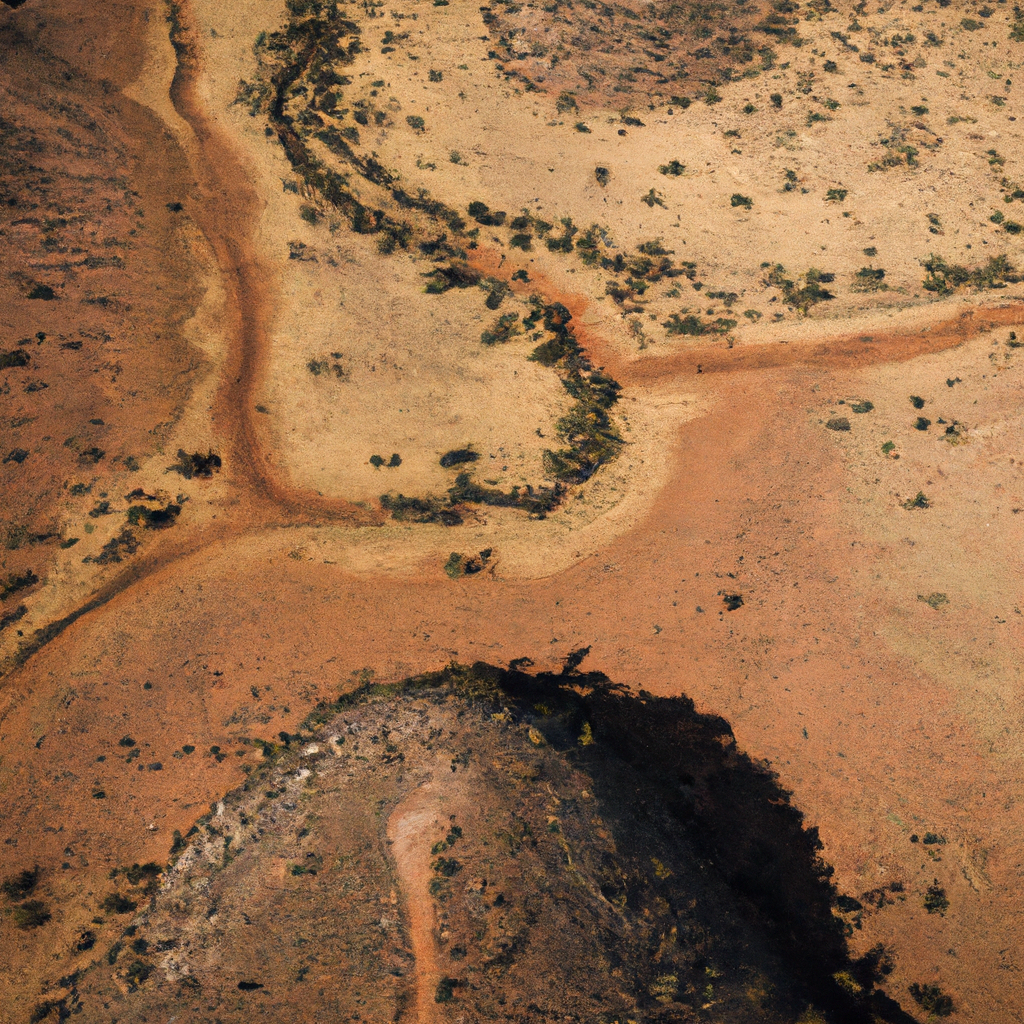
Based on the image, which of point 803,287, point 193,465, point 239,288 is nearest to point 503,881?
point 193,465

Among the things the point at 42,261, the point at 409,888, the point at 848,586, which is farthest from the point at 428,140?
the point at 409,888

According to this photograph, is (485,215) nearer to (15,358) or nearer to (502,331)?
(502,331)

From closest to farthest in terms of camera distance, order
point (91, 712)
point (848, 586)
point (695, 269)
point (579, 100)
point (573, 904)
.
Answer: point (573, 904) < point (91, 712) < point (848, 586) < point (695, 269) < point (579, 100)

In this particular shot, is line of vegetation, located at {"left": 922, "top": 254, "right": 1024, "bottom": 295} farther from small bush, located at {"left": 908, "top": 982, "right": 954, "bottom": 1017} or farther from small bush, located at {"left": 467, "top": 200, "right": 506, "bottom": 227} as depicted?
small bush, located at {"left": 908, "top": 982, "right": 954, "bottom": 1017}

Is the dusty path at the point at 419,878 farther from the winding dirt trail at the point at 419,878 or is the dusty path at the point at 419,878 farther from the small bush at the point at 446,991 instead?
the small bush at the point at 446,991

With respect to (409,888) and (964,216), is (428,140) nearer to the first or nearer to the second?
(964,216)

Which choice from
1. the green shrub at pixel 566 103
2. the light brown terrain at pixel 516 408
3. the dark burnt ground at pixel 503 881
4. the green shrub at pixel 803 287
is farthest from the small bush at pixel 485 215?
the dark burnt ground at pixel 503 881

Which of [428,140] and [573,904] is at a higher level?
[428,140]

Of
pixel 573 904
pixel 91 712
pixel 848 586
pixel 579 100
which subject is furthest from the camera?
pixel 579 100
